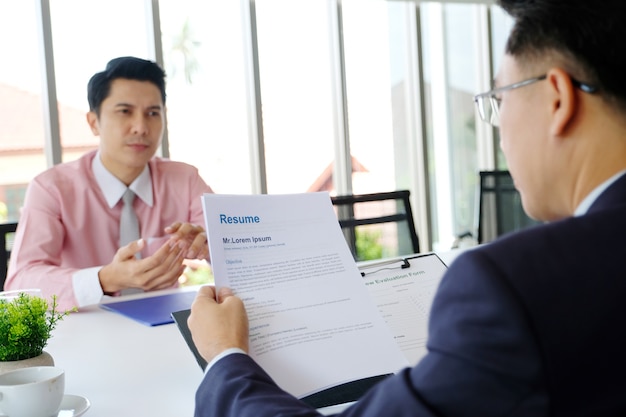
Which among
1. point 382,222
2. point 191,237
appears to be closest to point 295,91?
point 382,222

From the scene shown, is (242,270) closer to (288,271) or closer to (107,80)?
(288,271)

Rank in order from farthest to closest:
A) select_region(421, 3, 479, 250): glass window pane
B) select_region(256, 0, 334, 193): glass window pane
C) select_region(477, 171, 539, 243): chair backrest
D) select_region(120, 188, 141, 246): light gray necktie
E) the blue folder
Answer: select_region(421, 3, 479, 250): glass window pane, select_region(256, 0, 334, 193): glass window pane, select_region(477, 171, 539, 243): chair backrest, select_region(120, 188, 141, 246): light gray necktie, the blue folder

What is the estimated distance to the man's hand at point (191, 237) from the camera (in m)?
1.96

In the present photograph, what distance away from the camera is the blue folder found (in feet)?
5.42

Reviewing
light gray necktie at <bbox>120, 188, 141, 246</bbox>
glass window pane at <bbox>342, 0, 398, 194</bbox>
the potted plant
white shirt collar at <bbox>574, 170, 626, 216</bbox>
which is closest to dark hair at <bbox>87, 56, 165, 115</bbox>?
light gray necktie at <bbox>120, 188, 141, 246</bbox>

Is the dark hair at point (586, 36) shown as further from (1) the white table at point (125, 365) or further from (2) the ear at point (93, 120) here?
(2) the ear at point (93, 120)

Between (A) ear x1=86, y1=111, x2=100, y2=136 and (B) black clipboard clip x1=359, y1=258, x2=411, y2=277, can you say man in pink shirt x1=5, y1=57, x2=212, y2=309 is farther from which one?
(B) black clipboard clip x1=359, y1=258, x2=411, y2=277

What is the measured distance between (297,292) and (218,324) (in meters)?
0.19

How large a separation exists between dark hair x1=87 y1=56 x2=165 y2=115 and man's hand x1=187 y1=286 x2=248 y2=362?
5.15 ft

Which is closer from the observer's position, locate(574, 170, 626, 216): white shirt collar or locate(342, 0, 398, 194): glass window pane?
locate(574, 170, 626, 216): white shirt collar

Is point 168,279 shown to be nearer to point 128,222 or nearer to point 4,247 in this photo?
point 128,222

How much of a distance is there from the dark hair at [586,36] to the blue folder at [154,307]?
1.18 metres

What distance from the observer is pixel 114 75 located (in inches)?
94.9

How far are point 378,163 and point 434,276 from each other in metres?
3.51
